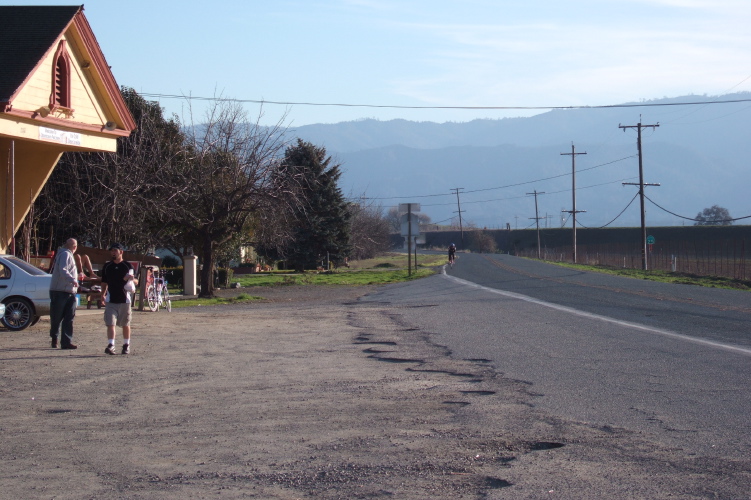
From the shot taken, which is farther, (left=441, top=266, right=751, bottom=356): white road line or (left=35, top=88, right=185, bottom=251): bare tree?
(left=35, top=88, right=185, bottom=251): bare tree

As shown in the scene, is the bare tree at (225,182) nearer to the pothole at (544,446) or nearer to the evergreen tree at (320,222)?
the pothole at (544,446)

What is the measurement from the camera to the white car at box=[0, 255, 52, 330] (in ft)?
50.2

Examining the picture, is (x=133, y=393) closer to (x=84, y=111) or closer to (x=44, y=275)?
(x=44, y=275)

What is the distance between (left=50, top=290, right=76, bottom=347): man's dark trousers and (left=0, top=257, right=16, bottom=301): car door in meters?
3.07

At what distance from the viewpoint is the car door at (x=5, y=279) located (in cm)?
1524

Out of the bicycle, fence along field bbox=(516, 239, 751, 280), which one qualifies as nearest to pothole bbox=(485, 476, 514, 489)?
the bicycle

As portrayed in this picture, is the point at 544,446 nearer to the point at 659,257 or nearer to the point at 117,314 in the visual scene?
the point at 117,314

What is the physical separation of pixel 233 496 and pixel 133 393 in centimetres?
428

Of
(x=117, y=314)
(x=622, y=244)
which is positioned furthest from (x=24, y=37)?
(x=622, y=244)

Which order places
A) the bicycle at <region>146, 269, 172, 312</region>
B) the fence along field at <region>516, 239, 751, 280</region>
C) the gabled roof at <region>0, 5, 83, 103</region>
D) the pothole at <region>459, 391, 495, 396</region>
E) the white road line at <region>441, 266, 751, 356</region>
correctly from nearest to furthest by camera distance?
the pothole at <region>459, 391, 495, 396</region> → the white road line at <region>441, 266, 751, 356</region> → the gabled roof at <region>0, 5, 83, 103</region> → the bicycle at <region>146, 269, 172, 312</region> → the fence along field at <region>516, 239, 751, 280</region>

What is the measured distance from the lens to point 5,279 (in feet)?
50.1

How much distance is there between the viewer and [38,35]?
19297mm

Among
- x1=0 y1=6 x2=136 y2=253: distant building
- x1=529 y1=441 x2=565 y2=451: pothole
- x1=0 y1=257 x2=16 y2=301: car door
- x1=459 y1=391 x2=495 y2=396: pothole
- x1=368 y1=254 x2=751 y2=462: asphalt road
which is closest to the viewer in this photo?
x1=529 y1=441 x2=565 y2=451: pothole

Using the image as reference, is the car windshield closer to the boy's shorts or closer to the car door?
the car door
